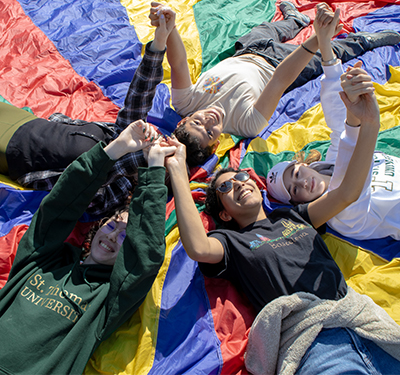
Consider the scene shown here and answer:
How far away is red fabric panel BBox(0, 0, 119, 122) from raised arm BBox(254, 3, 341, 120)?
1.45m

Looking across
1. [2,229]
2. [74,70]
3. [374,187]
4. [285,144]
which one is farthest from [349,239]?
[74,70]

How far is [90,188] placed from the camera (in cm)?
173

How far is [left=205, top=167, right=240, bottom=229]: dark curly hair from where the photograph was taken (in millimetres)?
2170

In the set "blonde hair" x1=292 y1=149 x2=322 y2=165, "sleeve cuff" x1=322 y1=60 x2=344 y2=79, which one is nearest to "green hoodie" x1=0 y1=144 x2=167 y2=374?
"blonde hair" x1=292 y1=149 x2=322 y2=165

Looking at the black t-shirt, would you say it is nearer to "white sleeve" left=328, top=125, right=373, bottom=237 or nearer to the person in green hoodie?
"white sleeve" left=328, top=125, right=373, bottom=237

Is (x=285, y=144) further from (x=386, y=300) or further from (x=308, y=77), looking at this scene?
(x=386, y=300)

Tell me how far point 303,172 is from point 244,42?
6.73ft

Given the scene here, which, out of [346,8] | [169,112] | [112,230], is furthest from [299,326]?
[346,8]

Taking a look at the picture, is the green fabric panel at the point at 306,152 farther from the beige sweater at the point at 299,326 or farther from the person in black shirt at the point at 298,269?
the beige sweater at the point at 299,326

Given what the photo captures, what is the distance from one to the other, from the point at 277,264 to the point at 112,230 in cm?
104

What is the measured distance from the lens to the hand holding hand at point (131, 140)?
1.73 metres

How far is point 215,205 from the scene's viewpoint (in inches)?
86.3

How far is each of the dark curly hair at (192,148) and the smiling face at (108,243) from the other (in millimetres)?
808

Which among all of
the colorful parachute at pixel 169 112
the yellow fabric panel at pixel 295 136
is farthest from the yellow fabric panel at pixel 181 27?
the yellow fabric panel at pixel 295 136
